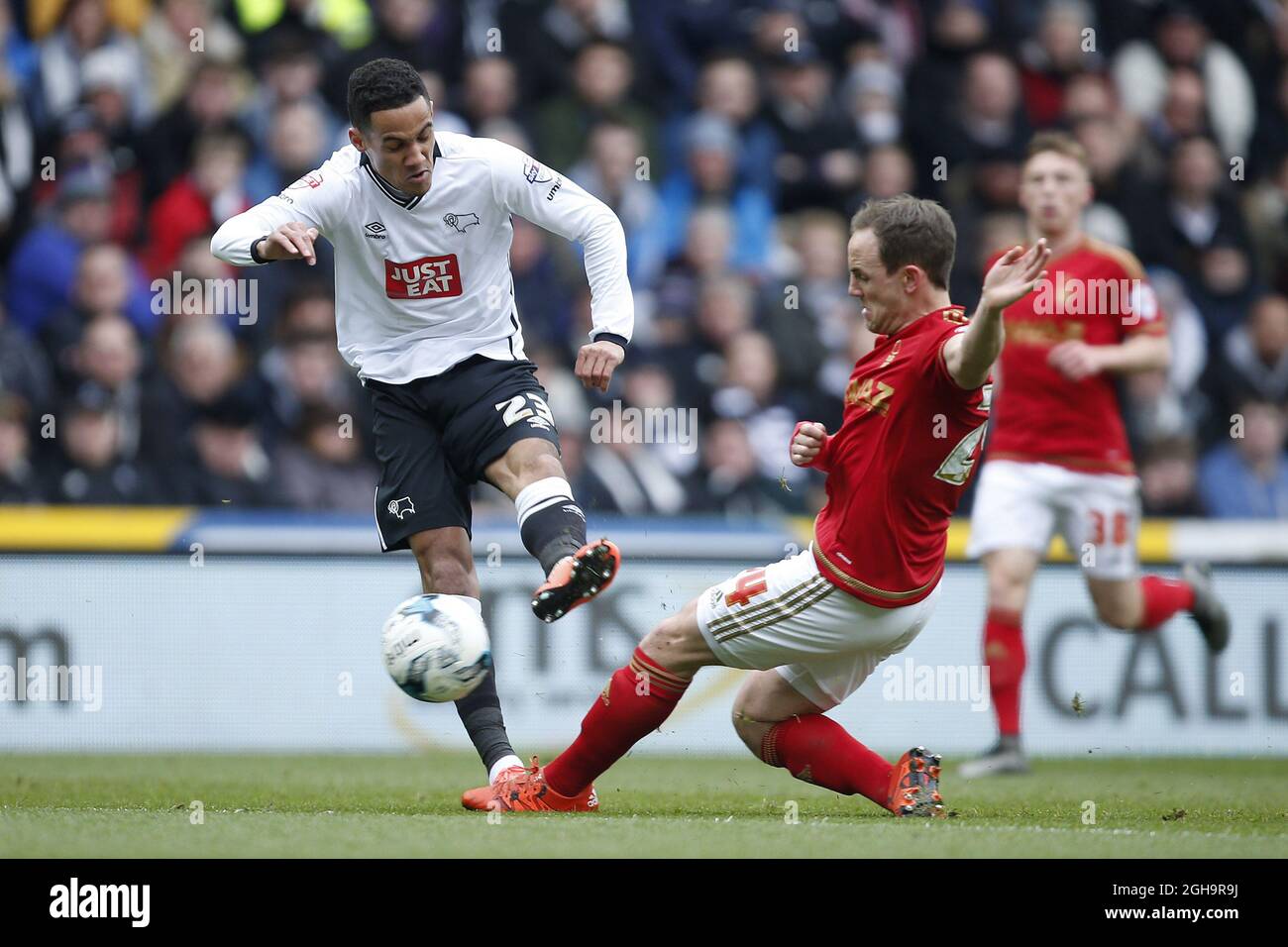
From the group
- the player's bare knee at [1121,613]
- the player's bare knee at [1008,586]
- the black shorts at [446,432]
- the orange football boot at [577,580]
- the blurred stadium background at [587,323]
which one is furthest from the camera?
the blurred stadium background at [587,323]

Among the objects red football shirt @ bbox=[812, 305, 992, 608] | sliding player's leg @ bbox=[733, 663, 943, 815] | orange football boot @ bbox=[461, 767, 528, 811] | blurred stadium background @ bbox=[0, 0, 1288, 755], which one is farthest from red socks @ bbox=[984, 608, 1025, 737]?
orange football boot @ bbox=[461, 767, 528, 811]

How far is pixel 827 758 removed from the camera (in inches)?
219

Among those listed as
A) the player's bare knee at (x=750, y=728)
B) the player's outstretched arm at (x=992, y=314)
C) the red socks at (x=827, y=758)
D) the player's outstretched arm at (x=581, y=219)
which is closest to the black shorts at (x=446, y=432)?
the player's outstretched arm at (x=581, y=219)

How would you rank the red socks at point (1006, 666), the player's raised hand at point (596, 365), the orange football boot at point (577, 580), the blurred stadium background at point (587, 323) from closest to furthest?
the orange football boot at point (577, 580) < the player's raised hand at point (596, 365) < the red socks at point (1006, 666) < the blurred stadium background at point (587, 323)

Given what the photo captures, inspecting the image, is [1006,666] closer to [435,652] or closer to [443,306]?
[443,306]

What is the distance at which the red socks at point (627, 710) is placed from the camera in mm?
5441

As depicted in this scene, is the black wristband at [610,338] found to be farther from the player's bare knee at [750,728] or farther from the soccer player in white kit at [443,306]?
the player's bare knee at [750,728]

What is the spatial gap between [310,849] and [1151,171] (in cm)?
857

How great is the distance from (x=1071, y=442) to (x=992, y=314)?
11.1 ft

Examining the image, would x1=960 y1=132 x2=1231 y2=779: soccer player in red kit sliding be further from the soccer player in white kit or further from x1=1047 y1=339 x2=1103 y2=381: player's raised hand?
the soccer player in white kit

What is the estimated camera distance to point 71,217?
34.1ft

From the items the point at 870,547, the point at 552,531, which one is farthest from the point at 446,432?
the point at 870,547

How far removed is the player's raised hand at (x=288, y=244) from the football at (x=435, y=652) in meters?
1.08

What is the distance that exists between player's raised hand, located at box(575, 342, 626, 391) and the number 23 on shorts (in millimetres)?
705
